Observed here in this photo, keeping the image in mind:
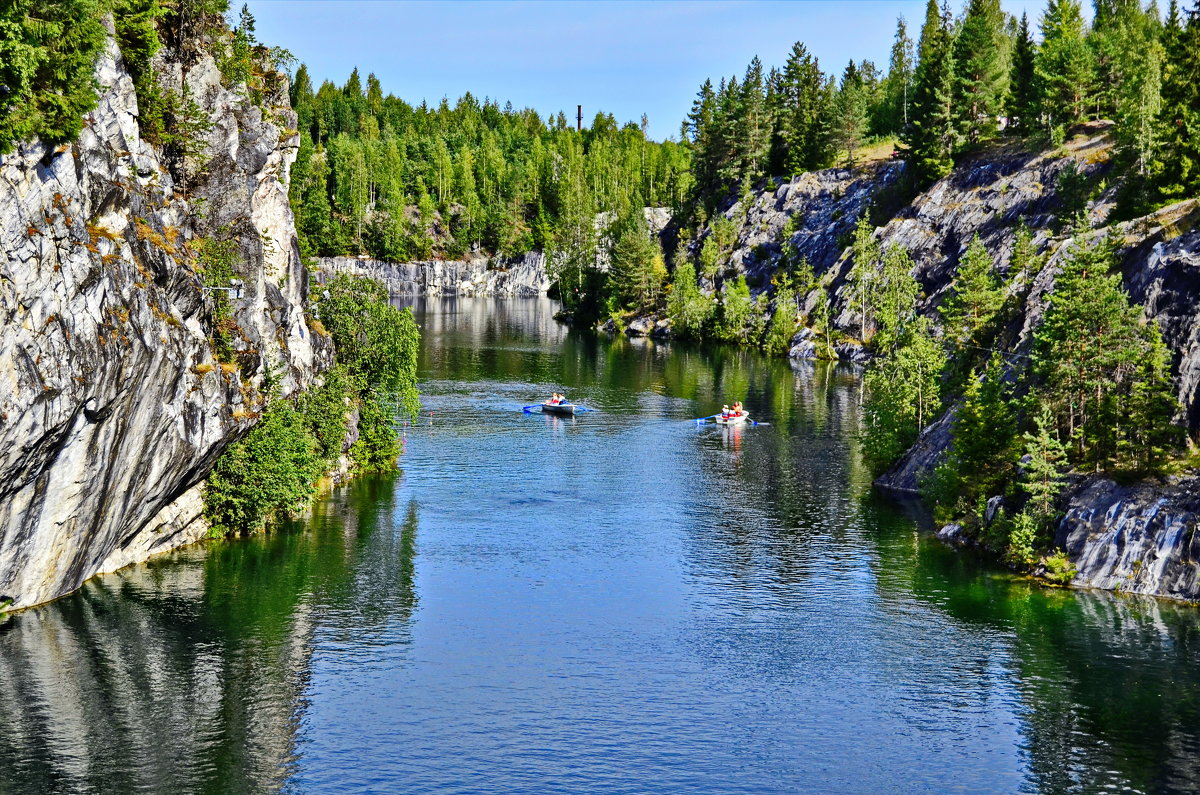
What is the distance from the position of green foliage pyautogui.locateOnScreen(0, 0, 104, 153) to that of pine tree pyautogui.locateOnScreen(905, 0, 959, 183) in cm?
13232

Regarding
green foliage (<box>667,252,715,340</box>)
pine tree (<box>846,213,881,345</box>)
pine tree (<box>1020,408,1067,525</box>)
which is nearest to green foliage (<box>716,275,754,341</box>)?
green foliage (<box>667,252,715,340</box>)

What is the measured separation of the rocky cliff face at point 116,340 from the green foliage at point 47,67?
1247mm

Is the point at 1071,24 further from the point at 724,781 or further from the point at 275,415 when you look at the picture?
the point at 724,781

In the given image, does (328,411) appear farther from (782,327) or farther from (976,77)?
(976,77)

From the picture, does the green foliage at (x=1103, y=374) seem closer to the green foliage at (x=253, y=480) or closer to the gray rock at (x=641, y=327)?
the green foliage at (x=253, y=480)

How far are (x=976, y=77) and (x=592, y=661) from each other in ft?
449

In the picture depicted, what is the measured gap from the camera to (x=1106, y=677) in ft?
167

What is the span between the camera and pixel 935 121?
6403 inches

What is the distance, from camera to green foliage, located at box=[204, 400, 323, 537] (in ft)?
224

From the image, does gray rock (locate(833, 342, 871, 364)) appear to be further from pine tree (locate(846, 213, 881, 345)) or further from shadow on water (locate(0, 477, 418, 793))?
shadow on water (locate(0, 477, 418, 793))

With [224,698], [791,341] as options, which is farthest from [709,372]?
[224,698]

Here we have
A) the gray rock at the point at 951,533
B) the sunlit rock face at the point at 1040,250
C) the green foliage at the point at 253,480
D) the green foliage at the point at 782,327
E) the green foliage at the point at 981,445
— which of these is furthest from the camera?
the green foliage at the point at 782,327

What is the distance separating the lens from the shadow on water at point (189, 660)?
4125 cm

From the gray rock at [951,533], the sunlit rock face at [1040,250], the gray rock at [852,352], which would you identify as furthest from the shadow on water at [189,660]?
the gray rock at [852,352]
